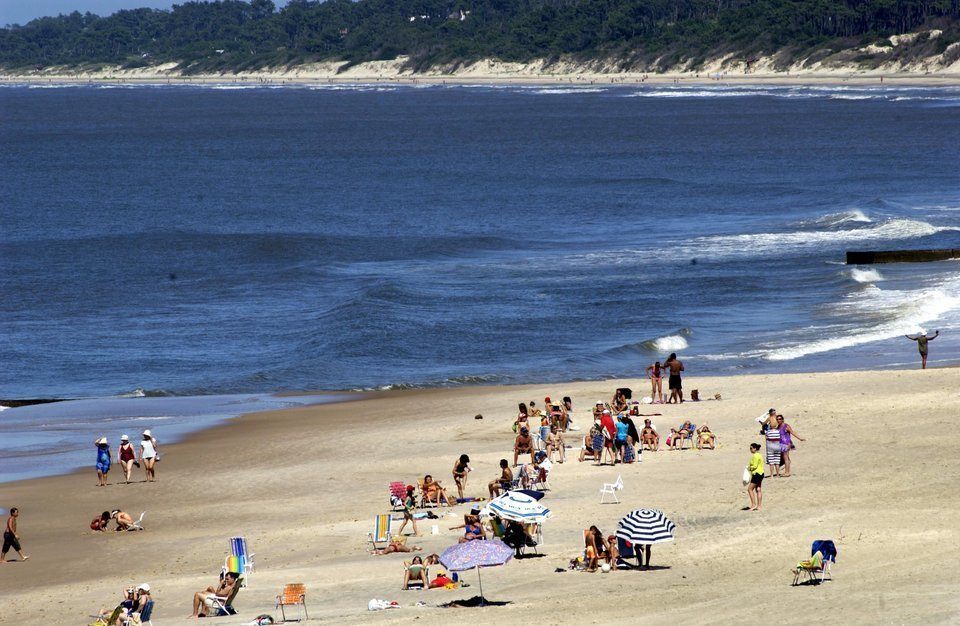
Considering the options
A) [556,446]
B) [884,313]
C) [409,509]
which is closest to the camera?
[409,509]

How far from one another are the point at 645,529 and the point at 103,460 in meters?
10.9

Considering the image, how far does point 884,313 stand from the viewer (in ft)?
130

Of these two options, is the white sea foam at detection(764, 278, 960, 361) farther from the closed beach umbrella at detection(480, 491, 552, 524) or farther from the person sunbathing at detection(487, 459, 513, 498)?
the closed beach umbrella at detection(480, 491, 552, 524)

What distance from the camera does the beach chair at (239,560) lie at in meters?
17.7

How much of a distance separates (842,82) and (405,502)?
168 metres

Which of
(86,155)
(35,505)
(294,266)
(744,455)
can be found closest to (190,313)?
(294,266)

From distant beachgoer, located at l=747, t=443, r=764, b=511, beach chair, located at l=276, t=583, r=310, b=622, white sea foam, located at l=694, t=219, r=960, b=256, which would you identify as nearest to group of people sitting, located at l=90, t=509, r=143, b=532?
beach chair, located at l=276, t=583, r=310, b=622

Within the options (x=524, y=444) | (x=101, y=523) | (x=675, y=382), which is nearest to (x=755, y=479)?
(x=524, y=444)

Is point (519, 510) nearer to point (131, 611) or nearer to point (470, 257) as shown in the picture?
point (131, 611)

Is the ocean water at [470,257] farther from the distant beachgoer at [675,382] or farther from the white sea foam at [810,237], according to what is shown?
the distant beachgoer at [675,382]

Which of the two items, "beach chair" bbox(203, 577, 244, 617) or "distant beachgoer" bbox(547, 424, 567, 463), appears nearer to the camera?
"beach chair" bbox(203, 577, 244, 617)

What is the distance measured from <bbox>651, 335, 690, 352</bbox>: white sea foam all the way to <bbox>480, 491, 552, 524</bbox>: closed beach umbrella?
19.4 metres

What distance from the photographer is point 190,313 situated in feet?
149

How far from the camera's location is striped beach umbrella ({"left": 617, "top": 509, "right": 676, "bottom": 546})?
17.1 m
